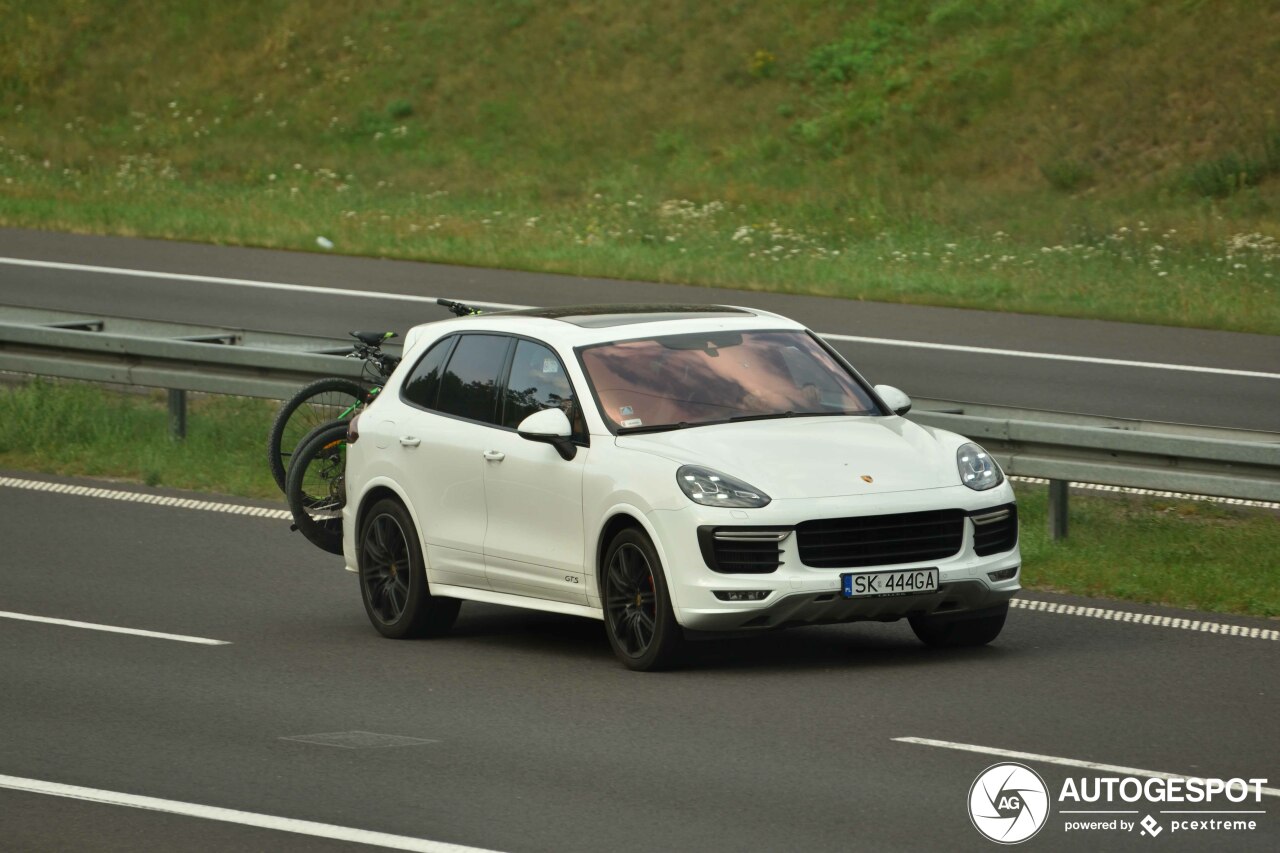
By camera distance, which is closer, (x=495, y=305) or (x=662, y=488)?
(x=662, y=488)

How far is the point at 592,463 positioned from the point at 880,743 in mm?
2343

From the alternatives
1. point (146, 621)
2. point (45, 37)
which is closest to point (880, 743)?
point (146, 621)

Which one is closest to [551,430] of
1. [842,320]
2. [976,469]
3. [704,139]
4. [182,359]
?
[976,469]

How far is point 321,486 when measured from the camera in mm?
12984

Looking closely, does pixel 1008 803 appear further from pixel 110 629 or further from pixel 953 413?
pixel 953 413

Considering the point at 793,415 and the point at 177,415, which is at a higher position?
the point at 793,415

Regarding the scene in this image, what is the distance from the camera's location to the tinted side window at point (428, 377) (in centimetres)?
1175

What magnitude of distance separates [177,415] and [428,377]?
631 cm

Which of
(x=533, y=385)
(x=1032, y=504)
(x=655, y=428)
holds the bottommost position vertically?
(x=1032, y=504)

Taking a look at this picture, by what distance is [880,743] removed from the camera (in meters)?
8.66

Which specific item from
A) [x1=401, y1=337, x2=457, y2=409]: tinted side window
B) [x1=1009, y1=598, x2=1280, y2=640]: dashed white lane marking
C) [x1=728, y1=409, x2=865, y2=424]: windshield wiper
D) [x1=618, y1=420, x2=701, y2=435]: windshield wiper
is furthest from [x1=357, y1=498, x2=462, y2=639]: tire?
[x1=1009, y1=598, x2=1280, y2=640]: dashed white lane marking

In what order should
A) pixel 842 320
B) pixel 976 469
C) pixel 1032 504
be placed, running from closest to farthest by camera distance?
pixel 976 469 → pixel 1032 504 → pixel 842 320

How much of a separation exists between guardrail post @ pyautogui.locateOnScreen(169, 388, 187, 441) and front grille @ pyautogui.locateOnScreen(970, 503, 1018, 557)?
8930mm

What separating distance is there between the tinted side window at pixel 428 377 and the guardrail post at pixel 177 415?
6.06 meters
